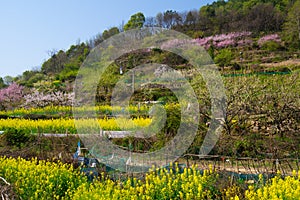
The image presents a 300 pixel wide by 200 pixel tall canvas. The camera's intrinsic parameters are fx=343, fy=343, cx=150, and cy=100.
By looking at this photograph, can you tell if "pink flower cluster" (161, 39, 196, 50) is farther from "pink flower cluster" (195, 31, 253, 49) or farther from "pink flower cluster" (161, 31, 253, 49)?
"pink flower cluster" (195, 31, 253, 49)

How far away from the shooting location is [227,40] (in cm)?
3581

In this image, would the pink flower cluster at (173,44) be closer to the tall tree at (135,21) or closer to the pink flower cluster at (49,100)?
the tall tree at (135,21)

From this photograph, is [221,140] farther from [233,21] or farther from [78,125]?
[233,21]

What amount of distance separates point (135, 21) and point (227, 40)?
34.7 ft

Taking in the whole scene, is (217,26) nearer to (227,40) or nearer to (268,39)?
(227,40)

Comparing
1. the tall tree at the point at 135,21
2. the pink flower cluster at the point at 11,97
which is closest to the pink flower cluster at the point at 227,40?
the tall tree at the point at 135,21

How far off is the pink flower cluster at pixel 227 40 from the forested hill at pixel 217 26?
353 mm

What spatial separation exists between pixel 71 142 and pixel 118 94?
1085cm

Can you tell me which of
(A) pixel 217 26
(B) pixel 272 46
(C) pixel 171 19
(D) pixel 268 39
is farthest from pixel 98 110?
(C) pixel 171 19

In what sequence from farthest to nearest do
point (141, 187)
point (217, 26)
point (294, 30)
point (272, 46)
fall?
point (217, 26) → point (294, 30) → point (272, 46) → point (141, 187)

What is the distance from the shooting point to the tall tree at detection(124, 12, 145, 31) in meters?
36.7

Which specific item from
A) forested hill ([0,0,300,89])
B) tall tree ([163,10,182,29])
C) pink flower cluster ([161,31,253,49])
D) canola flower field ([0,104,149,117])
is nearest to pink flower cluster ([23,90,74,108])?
canola flower field ([0,104,149,117])

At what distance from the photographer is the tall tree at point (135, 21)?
36.7 meters

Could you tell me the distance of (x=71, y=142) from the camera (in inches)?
383
